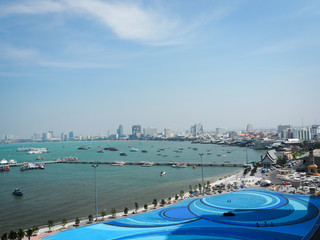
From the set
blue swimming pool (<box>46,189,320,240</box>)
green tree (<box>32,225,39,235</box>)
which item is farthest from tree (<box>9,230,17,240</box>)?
blue swimming pool (<box>46,189,320,240</box>)

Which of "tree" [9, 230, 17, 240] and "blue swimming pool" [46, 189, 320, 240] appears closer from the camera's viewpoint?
"blue swimming pool" [46, 189, 320, 240]

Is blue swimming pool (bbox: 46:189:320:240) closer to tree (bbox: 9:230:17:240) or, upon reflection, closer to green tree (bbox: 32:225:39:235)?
green tree (bbox: 32:225:39:235)

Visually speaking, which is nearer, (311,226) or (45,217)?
(311,226)

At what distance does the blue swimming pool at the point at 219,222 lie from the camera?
16.6m

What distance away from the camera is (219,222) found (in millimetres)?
18469

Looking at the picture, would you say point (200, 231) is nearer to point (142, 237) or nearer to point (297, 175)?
point (142, 237)


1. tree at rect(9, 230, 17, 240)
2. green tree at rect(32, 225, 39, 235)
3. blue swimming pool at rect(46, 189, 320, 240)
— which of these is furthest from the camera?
green tree at rect(32, 225, 39, 235)

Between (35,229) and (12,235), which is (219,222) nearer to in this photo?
(35,229)

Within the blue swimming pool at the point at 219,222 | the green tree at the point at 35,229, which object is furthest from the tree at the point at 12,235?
the blue swimming pool at the point at 219,222

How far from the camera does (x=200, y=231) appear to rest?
17.2 metres

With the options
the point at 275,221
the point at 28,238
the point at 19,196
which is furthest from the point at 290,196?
the point at 19,196

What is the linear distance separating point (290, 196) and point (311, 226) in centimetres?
806

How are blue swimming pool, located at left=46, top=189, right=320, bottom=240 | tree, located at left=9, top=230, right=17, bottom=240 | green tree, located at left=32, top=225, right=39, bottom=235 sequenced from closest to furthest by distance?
blue swimming pool, located at left=46, top=189, right=320, bottom=240 → tree, located at left=9, top=230, right=17, bottom=240 → green tree, located at left=32, top=225, right=39, bottom=235

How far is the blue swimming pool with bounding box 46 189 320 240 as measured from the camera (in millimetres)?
16594
